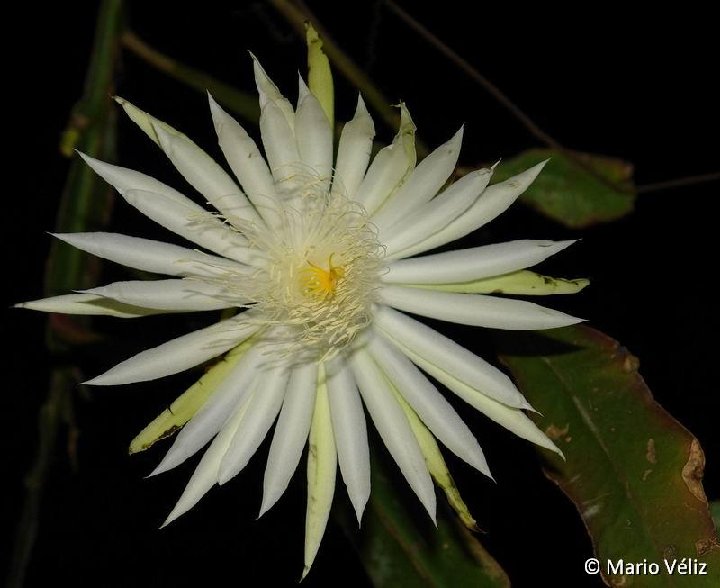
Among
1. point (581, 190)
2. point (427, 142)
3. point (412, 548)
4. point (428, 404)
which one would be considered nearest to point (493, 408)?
point (428, 404)

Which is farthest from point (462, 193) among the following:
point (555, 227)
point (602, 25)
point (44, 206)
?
point (44, 206)

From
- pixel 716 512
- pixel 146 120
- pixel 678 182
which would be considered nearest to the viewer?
pixel 146 120

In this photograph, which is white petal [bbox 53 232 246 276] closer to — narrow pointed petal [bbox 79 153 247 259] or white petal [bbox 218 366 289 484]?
narrow pointed petal [bbox 79 153 247 259]

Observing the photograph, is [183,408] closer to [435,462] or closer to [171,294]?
[171,294]

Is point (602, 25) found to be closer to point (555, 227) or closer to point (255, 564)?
point (555, 227)

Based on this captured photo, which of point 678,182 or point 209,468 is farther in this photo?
point 678,182
